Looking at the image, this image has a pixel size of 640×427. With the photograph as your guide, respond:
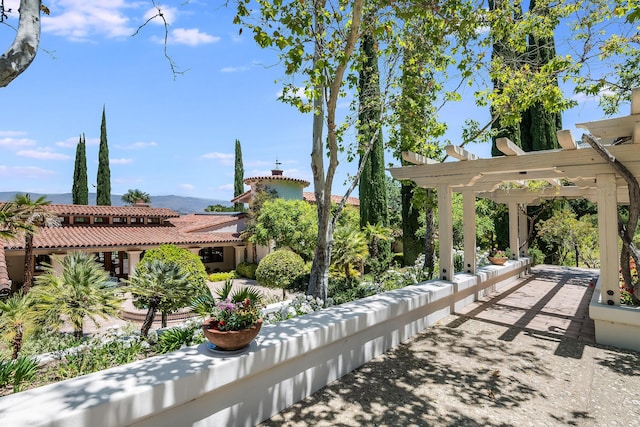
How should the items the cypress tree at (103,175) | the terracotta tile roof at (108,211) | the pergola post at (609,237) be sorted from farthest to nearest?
1. the cypress tree at (103,175)
2. the terracotta tile roof at (108,211)
3. the pergola post at (609,237)

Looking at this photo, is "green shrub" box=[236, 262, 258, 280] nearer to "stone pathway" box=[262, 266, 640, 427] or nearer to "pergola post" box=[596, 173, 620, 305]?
"stone pathway" box=[262, 266, 640, 427]

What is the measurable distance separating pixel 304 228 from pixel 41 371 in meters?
16.0

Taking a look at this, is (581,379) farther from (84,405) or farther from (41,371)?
(41,371)

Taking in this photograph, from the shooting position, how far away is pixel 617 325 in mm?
4871

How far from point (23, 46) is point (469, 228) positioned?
24.8 ft

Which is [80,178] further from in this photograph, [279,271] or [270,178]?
[279,271]

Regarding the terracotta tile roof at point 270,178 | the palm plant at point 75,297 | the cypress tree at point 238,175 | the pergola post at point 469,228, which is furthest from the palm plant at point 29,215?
the cypress tree at point 238,175

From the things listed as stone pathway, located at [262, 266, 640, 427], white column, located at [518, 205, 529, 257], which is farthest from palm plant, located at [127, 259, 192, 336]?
white column, located at [518, 205, 529, 257]

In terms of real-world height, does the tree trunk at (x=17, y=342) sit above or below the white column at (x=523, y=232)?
below

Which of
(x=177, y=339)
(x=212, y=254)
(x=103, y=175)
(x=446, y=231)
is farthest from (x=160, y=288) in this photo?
(x=103, y=175)

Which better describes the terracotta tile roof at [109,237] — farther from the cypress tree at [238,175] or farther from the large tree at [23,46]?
the large tree at [23,46]

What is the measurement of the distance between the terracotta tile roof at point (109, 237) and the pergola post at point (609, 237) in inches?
785

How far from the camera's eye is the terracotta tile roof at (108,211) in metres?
19.7

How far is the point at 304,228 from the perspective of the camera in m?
19.7
